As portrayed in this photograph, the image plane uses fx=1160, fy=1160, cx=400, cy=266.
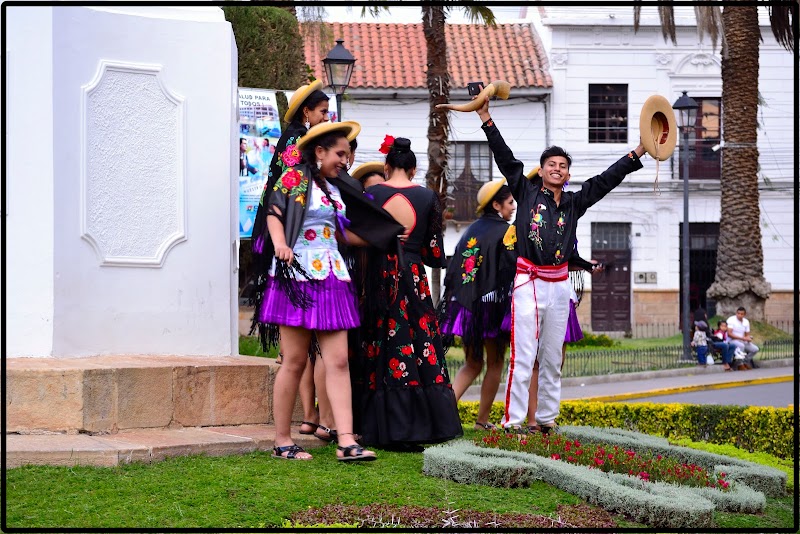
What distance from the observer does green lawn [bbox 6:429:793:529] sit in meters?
5.09

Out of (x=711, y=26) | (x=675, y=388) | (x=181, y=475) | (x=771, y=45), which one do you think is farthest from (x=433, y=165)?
(x=771, y=45)

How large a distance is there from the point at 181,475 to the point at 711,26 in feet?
81.4

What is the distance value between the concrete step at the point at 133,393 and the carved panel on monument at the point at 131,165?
763 millimetres

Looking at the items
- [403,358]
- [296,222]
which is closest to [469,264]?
[403,358]

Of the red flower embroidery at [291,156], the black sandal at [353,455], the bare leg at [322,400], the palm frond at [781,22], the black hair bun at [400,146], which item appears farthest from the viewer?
the palm frond at [781,22]

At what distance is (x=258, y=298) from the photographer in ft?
22.1

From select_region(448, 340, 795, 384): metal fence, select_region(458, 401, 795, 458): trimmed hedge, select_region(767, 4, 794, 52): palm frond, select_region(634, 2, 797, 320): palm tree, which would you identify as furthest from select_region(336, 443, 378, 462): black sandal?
select_region(767, 4, 794, 52): palm frond

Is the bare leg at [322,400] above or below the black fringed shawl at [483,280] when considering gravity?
below

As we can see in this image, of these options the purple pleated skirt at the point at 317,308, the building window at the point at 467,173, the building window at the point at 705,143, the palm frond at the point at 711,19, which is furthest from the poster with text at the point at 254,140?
→ the building window at the point at 705,143

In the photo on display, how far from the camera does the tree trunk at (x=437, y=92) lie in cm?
1948

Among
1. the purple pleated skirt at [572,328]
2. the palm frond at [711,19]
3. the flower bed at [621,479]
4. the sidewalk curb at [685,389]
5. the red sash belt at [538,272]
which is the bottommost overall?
the sidewalk curb at [685,389]

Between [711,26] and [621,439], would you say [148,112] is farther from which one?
[711,26]

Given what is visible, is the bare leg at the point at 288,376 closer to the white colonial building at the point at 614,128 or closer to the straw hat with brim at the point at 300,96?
the straw hat with brim at the point at 300,96

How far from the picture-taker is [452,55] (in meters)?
35.1
